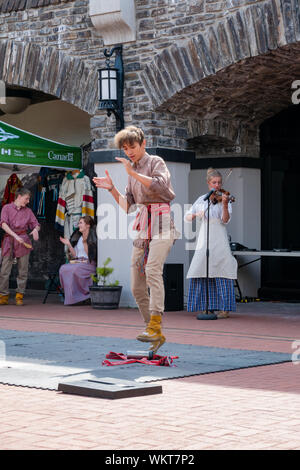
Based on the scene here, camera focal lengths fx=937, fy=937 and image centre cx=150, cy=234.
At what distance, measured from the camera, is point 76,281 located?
44.2 ft

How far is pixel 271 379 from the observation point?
22.0ft

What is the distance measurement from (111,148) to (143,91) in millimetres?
944

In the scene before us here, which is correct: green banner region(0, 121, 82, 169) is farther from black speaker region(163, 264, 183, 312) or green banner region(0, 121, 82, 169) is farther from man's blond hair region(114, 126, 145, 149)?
man's blond hair region(114, 126, 145, 149)

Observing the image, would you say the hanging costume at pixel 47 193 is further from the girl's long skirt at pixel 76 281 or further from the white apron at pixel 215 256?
the white apron at pixel 215 256

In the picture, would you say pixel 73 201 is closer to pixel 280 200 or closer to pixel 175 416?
pixel 280 200

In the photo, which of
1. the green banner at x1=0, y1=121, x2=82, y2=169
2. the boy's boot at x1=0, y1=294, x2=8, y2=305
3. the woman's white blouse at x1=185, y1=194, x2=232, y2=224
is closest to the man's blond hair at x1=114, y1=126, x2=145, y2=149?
the woman's white blouse at x1=185, y1=194, x2=232, y2=224

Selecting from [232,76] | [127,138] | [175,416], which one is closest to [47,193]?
[232,76]

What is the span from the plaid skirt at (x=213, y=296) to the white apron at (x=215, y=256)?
0.40 feet

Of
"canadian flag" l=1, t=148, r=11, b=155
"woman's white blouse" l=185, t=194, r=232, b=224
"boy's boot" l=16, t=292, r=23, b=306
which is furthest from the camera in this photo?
"boy's boot" l=16, t=292, r=23, b=306

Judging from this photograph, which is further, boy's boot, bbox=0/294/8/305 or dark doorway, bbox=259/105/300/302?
dark doorway, bbox=259/105/300/302

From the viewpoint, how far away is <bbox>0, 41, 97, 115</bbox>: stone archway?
13242mm

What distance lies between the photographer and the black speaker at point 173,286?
12461mm

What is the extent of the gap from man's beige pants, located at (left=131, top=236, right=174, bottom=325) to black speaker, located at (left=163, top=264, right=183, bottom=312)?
4.68 meters

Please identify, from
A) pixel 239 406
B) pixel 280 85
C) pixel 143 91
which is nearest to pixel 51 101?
pixel 143 91
